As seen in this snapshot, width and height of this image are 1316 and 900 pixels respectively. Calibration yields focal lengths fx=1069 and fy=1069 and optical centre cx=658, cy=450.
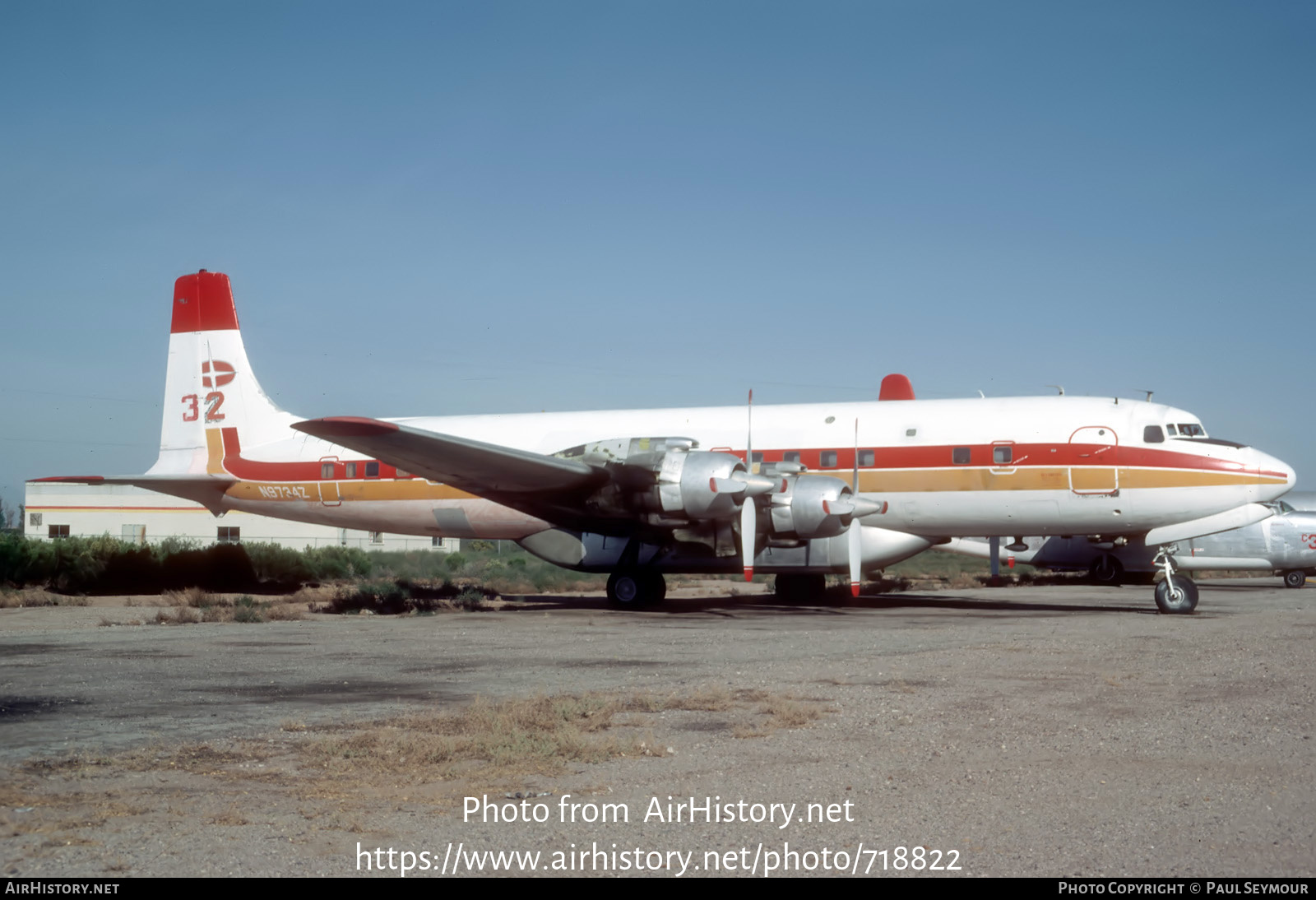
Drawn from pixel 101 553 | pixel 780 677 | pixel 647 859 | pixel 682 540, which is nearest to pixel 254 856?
pixel 647 859

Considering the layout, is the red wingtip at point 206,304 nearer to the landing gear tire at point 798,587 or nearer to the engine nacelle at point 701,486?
the engine nacelle at point 701,486

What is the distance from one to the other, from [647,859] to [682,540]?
14794 millimetres

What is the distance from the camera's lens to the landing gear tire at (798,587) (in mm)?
22127

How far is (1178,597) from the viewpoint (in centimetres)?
1781

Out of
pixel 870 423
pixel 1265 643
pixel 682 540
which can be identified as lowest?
pixel 1265 643

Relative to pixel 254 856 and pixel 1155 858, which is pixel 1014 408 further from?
pixel 254 856

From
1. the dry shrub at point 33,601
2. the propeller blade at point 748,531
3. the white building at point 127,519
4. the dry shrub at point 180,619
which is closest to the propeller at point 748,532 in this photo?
the propeller blade at point 748,531

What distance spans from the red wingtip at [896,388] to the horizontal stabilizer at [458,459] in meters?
9.19

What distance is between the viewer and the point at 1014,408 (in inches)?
743

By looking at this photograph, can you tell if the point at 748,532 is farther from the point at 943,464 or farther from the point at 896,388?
the point at 896,388

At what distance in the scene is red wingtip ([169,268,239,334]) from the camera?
23672 millimetres

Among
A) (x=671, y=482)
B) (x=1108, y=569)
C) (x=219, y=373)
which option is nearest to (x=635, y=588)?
(x=671, y=482)

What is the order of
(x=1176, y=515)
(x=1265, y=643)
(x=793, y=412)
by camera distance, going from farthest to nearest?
1. (x=793, y=412)
2. (x=1176, y=515)
3. (x=1265, y=643)

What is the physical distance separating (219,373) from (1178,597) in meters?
19.6
